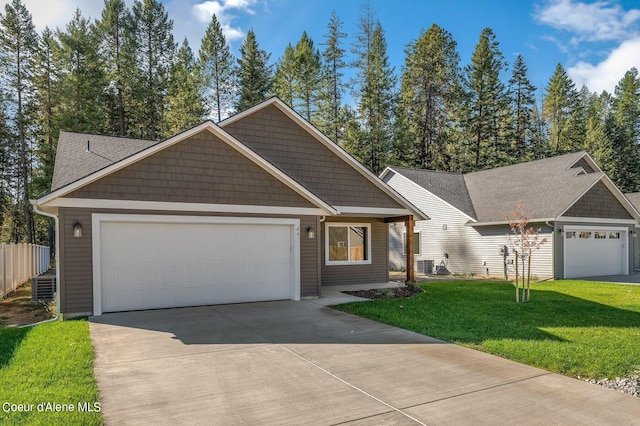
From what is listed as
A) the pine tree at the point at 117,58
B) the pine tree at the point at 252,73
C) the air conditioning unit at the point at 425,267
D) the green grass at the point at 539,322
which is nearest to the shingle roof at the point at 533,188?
the air conditioning unit at the point at 425,267

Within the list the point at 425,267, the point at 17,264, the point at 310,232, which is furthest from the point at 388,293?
the point at 17,264

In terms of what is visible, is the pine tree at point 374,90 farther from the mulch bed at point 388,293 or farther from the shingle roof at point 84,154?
the shingle roof at point 84,154

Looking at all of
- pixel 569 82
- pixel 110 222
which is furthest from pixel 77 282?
pixel 569 82

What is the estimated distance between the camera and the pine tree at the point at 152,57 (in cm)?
2889

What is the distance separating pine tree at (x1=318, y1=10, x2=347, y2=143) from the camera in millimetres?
31531

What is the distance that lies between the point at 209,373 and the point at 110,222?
5297 millimetres

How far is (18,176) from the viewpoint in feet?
108

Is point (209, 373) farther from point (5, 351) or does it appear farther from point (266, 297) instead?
point (266, 297)

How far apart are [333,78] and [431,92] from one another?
8516mm

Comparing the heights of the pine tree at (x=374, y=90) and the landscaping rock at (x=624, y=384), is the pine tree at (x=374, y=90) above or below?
above

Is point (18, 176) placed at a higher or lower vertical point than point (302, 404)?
higher

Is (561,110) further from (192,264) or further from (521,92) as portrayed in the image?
(192,264)

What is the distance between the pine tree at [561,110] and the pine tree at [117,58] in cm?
3531

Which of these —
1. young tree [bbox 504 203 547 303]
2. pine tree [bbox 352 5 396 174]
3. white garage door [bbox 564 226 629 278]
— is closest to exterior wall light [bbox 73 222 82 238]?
young tree [bbox 504 203 547 303]
